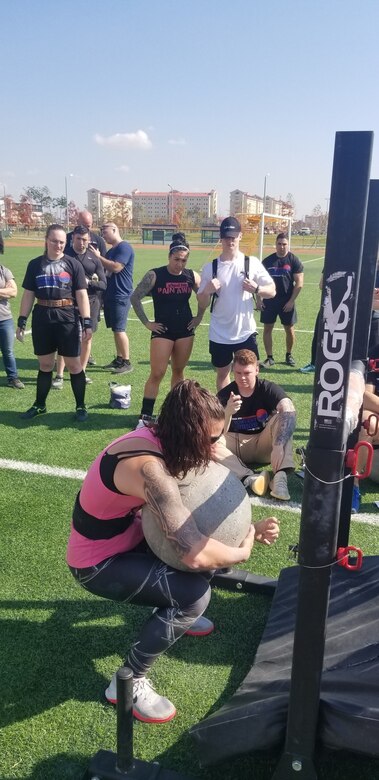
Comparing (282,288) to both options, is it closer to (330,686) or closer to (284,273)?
(284,273)

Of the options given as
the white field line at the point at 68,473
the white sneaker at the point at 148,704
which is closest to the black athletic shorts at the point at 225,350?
the white field line at the point at 68,473

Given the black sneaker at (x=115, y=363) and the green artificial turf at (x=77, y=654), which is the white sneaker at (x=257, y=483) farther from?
the black sneaker at (x=115, y=363)

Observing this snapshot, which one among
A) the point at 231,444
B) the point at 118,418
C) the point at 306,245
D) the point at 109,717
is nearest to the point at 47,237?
the point at 118,418

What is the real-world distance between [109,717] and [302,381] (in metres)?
7.45

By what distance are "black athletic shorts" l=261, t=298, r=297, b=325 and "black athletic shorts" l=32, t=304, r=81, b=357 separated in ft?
14.3

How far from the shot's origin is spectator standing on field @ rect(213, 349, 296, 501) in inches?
227

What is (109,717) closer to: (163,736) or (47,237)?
(163,736)

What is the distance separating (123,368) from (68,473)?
14.4ft

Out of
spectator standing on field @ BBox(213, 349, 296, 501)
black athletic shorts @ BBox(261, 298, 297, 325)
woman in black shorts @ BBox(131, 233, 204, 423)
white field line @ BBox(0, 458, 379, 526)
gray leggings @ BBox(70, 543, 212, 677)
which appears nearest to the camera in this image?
gray leggings @ BBox(70, 543, 212, 677)

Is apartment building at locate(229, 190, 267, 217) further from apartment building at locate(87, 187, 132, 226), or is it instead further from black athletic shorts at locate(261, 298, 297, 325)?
black athletic shorts at locate(261, 298, 297, 325)

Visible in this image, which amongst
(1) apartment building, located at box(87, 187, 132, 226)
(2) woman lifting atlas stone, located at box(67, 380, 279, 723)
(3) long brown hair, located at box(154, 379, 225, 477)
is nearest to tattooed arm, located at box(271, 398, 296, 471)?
(2) woman lifting atlas stone, located at box(67, 380, 279, 723)

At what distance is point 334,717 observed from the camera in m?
2.43

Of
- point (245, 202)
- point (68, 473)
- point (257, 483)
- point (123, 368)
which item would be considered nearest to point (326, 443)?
point (257, 483)

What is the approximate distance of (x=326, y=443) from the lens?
2.08 metres
